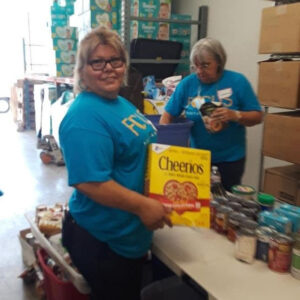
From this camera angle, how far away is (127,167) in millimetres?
1069

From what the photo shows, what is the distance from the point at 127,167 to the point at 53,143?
378 cm

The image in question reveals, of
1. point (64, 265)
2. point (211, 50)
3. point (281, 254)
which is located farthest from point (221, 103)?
point (64, 265)

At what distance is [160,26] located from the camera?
3428 millimetres

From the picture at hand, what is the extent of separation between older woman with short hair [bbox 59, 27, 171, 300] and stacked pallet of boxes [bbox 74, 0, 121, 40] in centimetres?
223

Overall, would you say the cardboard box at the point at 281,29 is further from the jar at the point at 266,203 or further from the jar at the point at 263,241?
the jar at the point at 263,241

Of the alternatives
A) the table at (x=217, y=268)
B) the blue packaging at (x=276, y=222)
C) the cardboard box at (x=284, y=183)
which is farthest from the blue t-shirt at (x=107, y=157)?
the cardboard box at (x=284, y=183)

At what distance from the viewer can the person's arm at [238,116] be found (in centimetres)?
160

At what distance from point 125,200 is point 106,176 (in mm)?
87

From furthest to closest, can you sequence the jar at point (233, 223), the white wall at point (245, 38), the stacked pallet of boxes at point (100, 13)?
the stacked pallet of boxes at point (100, 13)
the white wall at point (245, 38)
the jar at point (233, 223)

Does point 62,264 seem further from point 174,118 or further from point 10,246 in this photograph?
point 10,246

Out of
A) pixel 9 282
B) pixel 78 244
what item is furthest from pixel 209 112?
pixel 9 282

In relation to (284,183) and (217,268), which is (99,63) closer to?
(217,268)

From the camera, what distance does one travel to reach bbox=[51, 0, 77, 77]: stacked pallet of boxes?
4.25 meters

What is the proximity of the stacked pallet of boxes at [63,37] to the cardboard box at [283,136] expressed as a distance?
2.88 m
